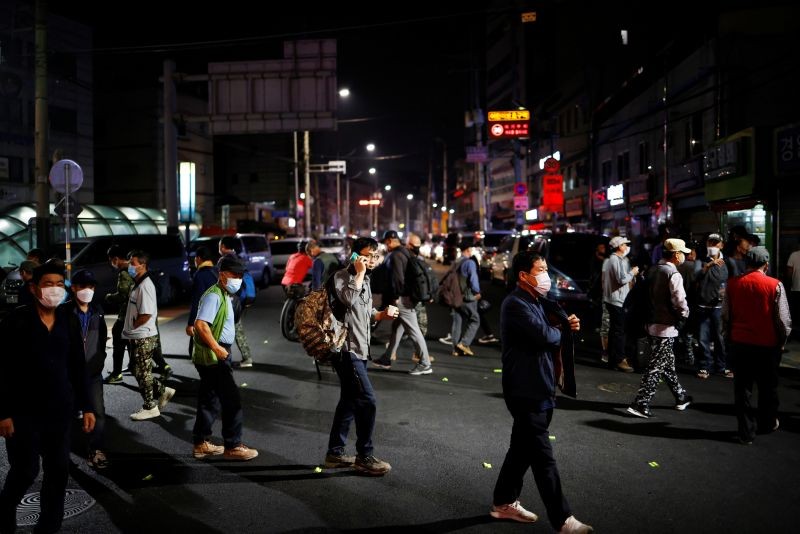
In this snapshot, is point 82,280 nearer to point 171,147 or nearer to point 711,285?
point 711,285

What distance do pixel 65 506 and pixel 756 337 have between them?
241 inches

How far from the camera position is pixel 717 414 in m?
7.34

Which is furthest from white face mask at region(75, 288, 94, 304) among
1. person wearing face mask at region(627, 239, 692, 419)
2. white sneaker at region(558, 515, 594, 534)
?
person wearing face mask at region(627, 239, 692, 419)

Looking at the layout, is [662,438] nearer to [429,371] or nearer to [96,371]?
[429,371]

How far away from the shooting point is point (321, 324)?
5.31 meters

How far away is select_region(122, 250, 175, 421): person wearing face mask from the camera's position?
7.00 m

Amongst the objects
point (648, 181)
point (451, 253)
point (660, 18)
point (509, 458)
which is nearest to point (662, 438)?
point (509, 458)

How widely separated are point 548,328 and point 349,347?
1.77 metres

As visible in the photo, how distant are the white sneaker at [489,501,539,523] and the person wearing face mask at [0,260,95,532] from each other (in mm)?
2774

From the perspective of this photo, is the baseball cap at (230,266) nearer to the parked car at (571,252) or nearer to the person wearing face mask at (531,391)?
the person wearing face mask at (531,391)

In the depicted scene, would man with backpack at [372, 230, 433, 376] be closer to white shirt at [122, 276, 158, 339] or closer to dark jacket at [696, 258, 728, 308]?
white shirt at [122, 276, 158, 339]

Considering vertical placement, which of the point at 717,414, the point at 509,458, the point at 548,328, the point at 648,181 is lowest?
the point at 717,414

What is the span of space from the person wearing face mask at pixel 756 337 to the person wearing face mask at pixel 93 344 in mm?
5830

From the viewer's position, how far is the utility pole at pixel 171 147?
22200mm
